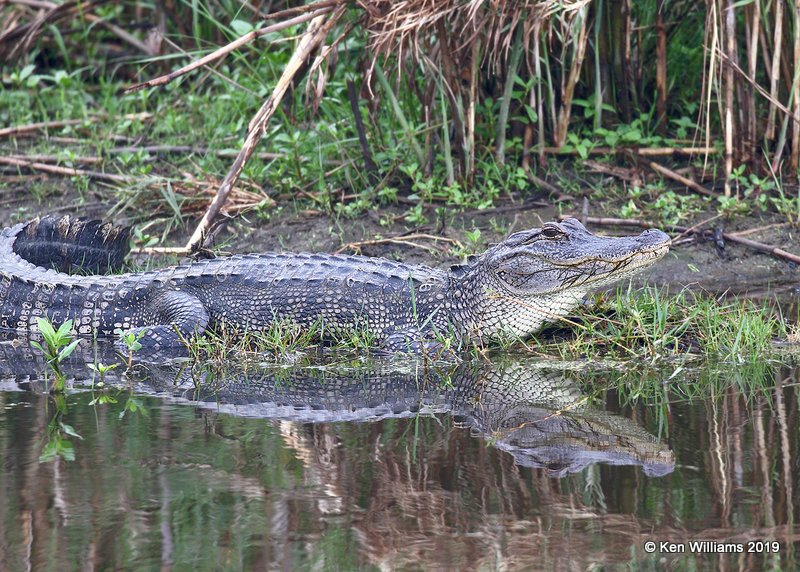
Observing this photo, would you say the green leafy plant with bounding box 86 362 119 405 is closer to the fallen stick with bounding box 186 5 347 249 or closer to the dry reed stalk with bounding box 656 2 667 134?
the fallen stick with bounding box 186 5 347 249

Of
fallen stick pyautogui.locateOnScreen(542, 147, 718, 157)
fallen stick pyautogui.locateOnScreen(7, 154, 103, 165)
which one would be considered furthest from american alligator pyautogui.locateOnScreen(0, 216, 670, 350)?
fallen stick pyautogui.locateOnScreen(542, 147, 718, 157)

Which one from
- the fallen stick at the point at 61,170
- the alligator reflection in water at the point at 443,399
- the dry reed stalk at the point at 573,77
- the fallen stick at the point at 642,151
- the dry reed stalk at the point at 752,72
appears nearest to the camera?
the alligator reflection in water at the point at 443,399

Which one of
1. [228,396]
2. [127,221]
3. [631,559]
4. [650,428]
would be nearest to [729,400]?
[650,428]

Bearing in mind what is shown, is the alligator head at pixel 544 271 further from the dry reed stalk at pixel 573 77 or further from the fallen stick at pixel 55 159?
the fallen stick at pixel 55 159

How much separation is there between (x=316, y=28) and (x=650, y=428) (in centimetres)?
371

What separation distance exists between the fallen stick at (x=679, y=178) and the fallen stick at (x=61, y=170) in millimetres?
3697

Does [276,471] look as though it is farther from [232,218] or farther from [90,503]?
[232,218]

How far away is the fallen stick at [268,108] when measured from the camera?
6.60m

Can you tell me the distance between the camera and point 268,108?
6.61 m

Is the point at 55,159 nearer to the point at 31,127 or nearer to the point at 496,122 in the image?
the point at 31,127

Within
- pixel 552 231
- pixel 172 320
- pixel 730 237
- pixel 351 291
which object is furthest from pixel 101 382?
pixel 730 237

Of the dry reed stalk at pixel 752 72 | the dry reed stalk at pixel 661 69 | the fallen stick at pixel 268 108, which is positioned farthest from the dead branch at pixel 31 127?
the dry reed stalk at pixel 752 72

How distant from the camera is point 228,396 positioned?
4.79m

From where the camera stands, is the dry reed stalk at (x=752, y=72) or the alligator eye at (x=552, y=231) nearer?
the alligator eye at (x=552, y=231)
